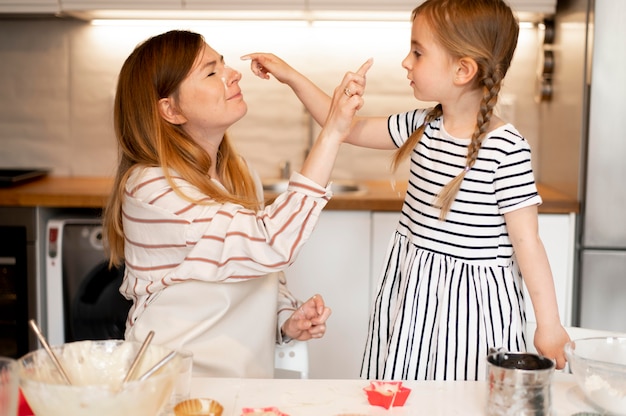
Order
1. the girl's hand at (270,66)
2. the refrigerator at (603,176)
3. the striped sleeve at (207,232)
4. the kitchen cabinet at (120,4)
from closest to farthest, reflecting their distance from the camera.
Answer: the striped sleeve at (207,232) → the girl's hand at (270,66) → the refrigerator at (603,176) → the kitchen cabinet at (120,4)

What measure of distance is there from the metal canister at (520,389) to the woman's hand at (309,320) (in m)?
0.51

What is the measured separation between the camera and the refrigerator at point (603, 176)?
2.62 m

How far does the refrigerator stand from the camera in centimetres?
262

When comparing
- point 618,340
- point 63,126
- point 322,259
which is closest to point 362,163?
point 322,259

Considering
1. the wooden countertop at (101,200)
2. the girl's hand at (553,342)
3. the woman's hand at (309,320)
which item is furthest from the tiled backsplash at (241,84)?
the girl's hand at (553,342)

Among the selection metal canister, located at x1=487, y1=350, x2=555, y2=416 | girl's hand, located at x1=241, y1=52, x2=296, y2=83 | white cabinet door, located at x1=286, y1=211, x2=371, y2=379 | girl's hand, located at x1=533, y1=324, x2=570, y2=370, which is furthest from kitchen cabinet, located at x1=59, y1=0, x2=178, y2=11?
metal canister, located at x1=487, y1=350, x2=555, y2=416

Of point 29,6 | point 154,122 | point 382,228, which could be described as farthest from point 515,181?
point 29,6

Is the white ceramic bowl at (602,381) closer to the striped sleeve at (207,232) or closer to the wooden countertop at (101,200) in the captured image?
the striped sleeve at (207,232)

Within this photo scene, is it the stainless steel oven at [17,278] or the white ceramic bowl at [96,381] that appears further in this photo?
the stainless steel oven at [17,278]

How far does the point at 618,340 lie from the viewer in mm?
1335

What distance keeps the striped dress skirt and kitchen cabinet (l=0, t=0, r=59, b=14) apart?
174 centimetres

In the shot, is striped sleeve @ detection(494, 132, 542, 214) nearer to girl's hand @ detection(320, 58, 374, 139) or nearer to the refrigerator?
girl's hand @ detection(320, 58, 374, 139)

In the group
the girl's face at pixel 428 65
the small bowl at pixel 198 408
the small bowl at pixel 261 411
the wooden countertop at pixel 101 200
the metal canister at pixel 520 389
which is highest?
the girl's face at pixel 428 65

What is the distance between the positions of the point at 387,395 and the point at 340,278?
1.57m
